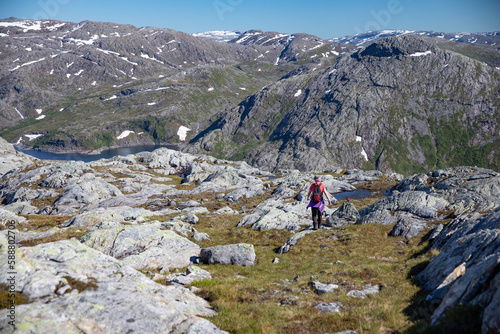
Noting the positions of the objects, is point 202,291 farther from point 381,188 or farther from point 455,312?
point 381,188

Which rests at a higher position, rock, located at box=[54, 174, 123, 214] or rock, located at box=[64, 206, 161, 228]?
rock, located at box=[54, 174, 123, 214]

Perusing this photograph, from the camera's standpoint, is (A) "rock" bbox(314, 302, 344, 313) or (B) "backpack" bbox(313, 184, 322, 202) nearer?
(A) "rock" bbox(314, 302, 344, 313)

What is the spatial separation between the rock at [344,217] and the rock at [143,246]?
63.4 ft

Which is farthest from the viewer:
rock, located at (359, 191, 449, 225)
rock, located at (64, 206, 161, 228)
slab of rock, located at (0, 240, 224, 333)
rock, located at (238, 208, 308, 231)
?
rock, located at (238, 208, 308, 231)

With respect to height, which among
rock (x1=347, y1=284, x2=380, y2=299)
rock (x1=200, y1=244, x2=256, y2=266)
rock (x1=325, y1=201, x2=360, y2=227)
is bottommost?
rock (x1=347, y1=284, x2=380, y2=299)

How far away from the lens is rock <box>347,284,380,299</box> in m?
13.4

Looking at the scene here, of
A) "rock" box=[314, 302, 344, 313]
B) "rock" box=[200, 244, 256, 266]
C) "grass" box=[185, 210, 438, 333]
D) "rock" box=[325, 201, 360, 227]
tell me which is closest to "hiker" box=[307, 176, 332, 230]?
"grass" box=[185, 210, 438, 333]

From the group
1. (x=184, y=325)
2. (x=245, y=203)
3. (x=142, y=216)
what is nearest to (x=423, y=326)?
(x=184, y=325)

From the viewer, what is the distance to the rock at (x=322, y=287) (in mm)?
14359

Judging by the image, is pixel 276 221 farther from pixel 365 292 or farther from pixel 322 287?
pixel 365 292

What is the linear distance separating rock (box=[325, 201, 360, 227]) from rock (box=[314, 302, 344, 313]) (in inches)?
949

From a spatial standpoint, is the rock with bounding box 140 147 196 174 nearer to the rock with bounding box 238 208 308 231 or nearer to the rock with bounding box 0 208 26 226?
the rock with bounding box 0 208 26 226

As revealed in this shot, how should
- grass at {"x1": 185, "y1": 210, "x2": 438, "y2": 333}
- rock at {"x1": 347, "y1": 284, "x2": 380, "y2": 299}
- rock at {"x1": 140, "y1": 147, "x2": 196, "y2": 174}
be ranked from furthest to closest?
1. rock at {"x1": 140, "y1": 147, "x2": 196, "y2": 174}
2. rock at {"x1": 347, "y1": 284, "x2": 380, "y2": 299}
3. grass at {"x1": 185, "y1": 210, "x2": 438, "y2": 333}

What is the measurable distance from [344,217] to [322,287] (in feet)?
75.3
